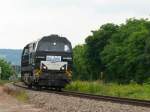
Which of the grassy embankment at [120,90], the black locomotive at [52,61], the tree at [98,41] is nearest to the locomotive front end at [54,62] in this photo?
the black locomotive at [52,61]

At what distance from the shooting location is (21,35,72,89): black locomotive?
42125 millimetres

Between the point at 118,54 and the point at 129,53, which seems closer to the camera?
the point at 129,53

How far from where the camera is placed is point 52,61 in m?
42.0

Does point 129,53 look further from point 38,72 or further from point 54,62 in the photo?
point 38,72

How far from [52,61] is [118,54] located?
59.4 metres

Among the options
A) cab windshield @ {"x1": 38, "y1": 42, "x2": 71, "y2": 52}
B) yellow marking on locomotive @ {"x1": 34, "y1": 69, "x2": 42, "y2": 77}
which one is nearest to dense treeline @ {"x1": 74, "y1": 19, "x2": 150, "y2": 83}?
cab windshield @ {"x1": 38, "y1": 42, "x2": 71, "y2": 52}

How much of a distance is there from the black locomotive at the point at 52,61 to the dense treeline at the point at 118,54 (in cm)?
3525

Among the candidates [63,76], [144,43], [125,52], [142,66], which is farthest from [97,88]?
[125,52]

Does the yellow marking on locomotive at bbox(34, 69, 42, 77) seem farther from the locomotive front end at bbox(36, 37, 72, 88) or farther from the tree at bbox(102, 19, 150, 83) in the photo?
the tree at bbox(102, 19, 150, 83)

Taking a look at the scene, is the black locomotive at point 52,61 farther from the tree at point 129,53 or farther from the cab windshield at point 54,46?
the tree at point 129,53

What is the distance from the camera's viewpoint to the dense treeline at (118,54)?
86281 millimetres

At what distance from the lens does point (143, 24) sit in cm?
10750

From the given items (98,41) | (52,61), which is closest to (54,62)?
(52,61)

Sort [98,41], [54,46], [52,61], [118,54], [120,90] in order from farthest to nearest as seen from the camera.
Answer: [98,41] < [118,54] < [54,46] < [52,61] < [120,90]
